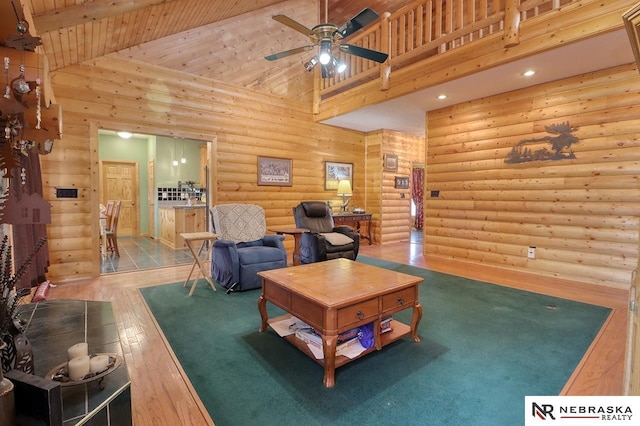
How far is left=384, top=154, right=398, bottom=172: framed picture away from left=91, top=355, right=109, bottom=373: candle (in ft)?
20.4

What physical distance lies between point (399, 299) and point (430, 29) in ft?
11.9

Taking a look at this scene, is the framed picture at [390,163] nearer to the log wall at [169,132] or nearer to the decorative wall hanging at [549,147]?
the log wall at [169,132]

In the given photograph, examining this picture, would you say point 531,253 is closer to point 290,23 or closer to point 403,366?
point 403,366

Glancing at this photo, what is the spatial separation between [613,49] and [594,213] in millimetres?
1793

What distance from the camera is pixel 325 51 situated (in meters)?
2.96

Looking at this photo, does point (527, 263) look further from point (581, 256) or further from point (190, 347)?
point (190, 347)

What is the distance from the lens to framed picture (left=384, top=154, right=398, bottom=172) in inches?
270

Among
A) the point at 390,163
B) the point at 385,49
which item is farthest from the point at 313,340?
the point at 390,163

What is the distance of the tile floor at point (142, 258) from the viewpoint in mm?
4594

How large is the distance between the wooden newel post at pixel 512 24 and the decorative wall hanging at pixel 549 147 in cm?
142

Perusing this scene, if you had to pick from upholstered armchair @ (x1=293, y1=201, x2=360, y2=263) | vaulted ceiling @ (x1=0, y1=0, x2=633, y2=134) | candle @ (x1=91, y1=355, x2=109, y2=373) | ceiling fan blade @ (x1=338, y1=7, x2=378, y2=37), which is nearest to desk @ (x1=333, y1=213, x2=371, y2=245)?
upholstered armchair @ (x1=293, y1=201, x2=360, y2=263)

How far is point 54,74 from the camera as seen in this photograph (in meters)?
3.66

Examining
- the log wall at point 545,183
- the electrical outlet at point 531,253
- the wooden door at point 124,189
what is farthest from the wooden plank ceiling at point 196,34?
the wooden door at point 124,189

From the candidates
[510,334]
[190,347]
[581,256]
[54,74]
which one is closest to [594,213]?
[581,256]
